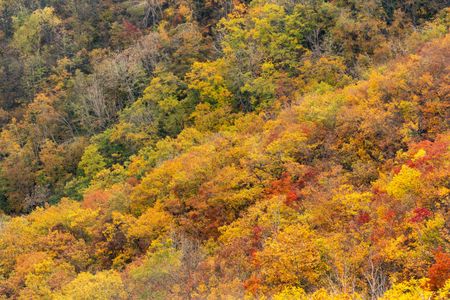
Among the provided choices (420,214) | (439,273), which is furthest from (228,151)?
(439,273)

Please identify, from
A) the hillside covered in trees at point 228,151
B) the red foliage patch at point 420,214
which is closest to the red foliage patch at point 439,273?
the hillside covered in trees at point 228,151

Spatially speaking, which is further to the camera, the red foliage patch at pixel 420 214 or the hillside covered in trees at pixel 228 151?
the hillside covered in trees at pixel 228 151

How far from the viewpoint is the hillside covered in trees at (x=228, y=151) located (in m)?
30.9

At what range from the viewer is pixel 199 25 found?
94750 mm

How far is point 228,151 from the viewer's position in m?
51.9

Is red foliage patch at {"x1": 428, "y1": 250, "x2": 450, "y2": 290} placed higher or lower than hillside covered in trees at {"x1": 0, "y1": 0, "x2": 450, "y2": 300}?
higher

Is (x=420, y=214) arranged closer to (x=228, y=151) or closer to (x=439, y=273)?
(x=439, y=273)

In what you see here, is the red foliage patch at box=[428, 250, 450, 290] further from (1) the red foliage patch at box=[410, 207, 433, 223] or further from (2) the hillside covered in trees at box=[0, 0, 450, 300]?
(1) the red foliage patch at box=[410, 207, 433, 223]

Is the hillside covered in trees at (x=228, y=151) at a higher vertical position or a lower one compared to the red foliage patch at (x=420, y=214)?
lower

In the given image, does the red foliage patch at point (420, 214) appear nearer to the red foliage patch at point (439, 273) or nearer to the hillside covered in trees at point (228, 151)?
the hillside covered in trees at point (228, 151)

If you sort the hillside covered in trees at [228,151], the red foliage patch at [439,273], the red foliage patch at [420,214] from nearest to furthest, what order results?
the red foliage patch at [439,273] → the red foliage patch at [420,214] → the hillside covered in trees at [228,151]

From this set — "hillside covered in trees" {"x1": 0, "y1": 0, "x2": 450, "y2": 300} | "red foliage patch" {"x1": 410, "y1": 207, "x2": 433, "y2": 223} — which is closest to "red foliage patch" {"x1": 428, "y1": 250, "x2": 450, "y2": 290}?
"hillside covered in trees" {"x1": 0, "y1": 0, "x2": 450, "y2": 300}

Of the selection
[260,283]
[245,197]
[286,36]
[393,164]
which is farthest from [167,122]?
[260,283]

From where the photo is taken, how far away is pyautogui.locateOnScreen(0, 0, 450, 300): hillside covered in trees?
101 ft
